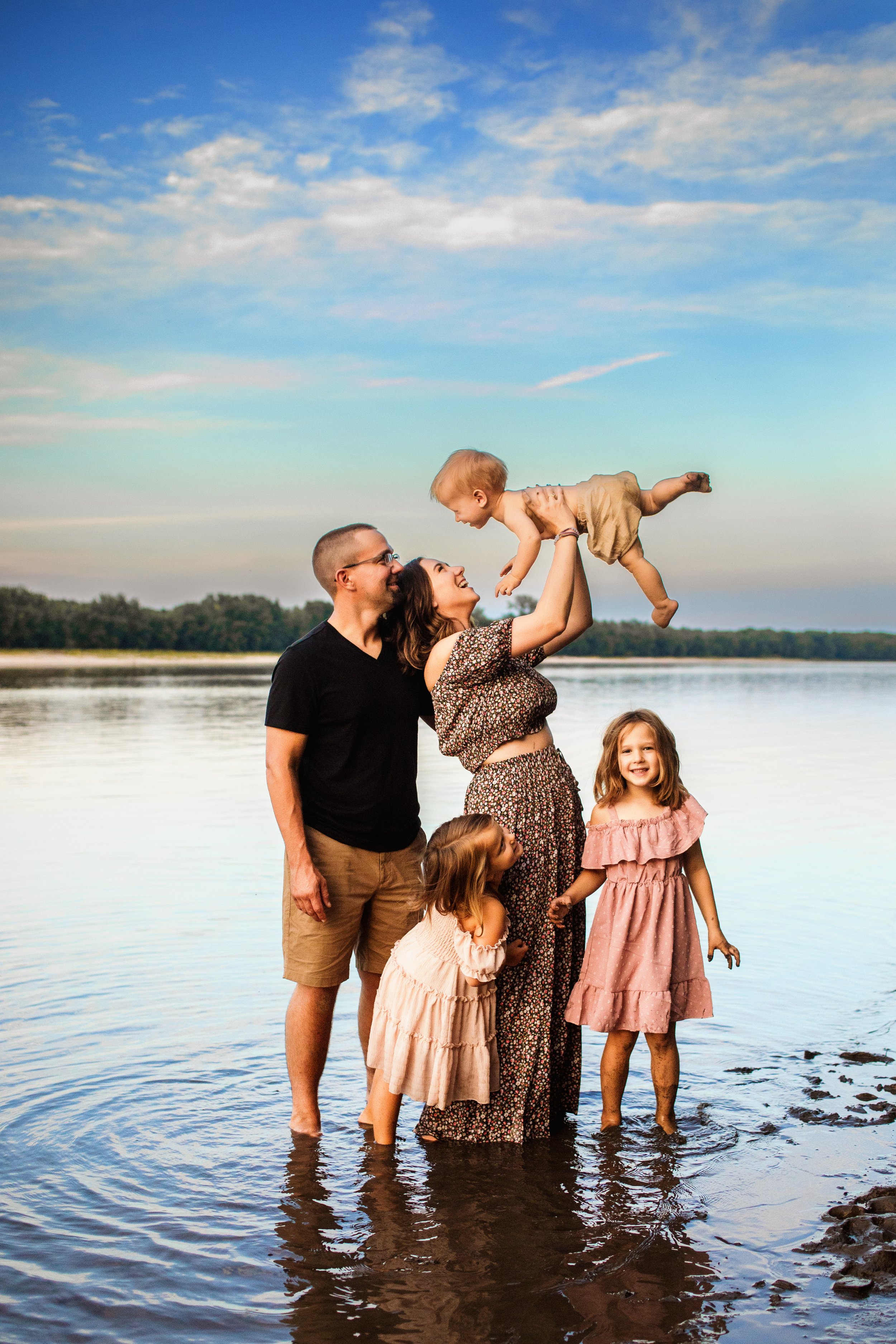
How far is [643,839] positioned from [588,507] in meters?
1.12

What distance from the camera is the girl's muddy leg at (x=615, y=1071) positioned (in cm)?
399

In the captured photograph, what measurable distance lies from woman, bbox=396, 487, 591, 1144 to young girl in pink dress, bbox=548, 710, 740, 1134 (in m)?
0.08

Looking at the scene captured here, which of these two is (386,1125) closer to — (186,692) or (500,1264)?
(500,1264)

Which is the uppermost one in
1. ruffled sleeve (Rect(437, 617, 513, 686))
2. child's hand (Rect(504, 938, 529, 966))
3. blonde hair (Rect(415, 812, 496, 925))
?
ruffled sleeve (Rect(437, 617, 513, 686))

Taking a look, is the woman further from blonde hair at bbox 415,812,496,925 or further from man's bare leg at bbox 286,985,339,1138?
man's bare leg at bbox 286,985,339,1138

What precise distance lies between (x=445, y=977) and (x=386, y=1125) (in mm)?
539

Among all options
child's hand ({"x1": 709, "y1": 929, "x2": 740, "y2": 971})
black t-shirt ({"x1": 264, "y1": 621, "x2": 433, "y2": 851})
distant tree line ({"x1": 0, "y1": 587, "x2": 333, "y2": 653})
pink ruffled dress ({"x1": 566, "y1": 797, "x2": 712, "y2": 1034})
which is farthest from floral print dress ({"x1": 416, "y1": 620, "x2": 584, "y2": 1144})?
distant tree line ({"x1": 0, "y1": 587, "x2": 333, "y2": 653})

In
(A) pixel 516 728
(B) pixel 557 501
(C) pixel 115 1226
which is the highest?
(B) pixel 557 501

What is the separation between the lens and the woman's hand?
13.3 ft

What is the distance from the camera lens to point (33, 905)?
710 centimetres

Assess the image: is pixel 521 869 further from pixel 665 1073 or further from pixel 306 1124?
pixel 306 1124

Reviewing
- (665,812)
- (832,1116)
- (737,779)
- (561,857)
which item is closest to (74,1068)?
(561,857)

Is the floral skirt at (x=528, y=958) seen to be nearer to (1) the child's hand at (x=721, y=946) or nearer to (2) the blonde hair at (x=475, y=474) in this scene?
(1) the child's hand at (x=721, y=946)

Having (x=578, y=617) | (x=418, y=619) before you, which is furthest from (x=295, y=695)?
Answer: (x=578, y=617)
